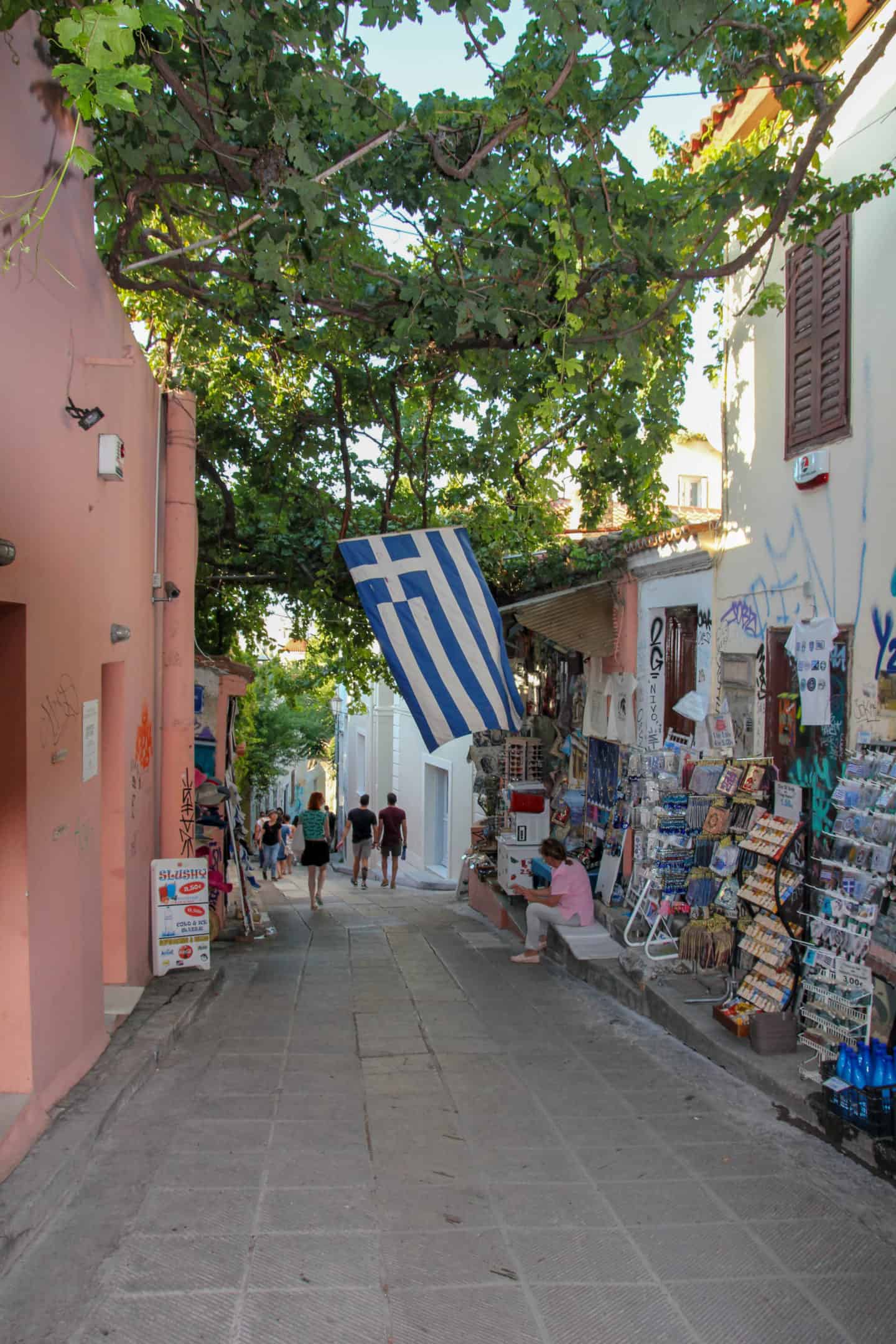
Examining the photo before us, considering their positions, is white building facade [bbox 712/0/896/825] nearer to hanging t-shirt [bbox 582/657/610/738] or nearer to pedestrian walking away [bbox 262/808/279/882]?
hanging t-shirt [bbox 582/657/610/738]

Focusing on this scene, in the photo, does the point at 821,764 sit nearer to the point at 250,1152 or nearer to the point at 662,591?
the point at 662,591

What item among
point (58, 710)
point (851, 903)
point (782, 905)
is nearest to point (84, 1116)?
point (58, 710)

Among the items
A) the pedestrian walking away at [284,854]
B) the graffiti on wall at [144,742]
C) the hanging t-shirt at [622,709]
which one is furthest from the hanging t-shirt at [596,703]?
the pedestrian walking away at [284,854]

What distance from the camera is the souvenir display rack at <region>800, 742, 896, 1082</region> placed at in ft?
18.5

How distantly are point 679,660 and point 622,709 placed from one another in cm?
122

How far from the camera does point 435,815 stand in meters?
22.6

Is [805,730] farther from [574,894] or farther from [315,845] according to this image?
[315,845]

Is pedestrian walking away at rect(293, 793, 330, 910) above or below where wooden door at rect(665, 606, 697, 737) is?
below

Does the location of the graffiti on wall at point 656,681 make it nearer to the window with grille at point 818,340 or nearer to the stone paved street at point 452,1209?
the window with grille at point 818,340

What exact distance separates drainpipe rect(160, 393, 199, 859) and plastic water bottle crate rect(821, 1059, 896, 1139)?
5583mm

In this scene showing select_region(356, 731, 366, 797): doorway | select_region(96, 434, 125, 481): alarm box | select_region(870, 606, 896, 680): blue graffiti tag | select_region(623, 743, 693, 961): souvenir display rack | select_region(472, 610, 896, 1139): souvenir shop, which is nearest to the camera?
select_region(472, 610, 896, 1139): souvenir shop

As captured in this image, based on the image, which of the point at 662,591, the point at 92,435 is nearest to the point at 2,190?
the point at 92,435

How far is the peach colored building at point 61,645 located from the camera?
15.3 feet

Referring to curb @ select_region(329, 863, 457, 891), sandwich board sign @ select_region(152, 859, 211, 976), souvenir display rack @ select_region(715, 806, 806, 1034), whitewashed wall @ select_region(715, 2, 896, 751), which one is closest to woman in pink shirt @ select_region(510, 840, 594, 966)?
souvenir display rack @ select_region(715, 806, 806, 1034)
